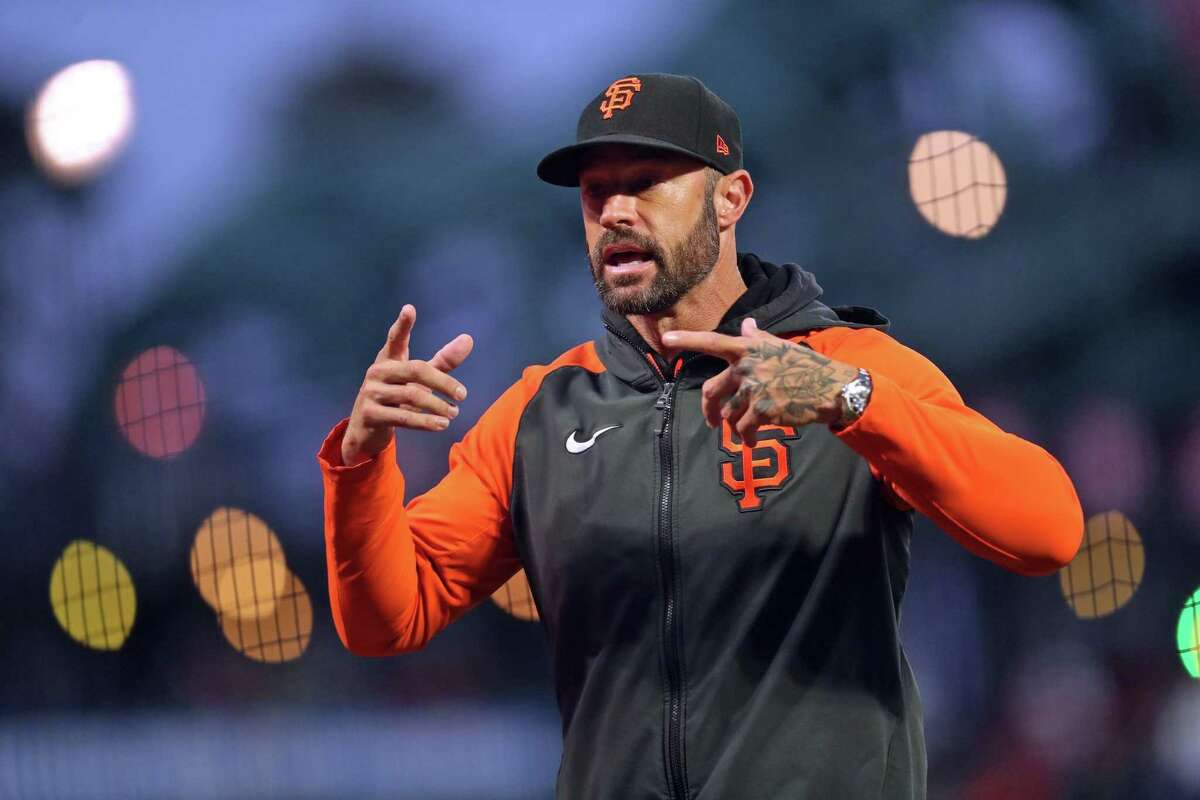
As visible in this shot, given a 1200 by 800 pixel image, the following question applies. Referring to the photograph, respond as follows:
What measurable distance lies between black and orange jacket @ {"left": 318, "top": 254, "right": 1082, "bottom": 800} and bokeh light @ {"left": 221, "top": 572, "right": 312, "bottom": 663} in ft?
5.77

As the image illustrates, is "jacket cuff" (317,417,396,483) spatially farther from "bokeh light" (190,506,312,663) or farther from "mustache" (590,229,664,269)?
"bokeh light" (190,506,312,663)

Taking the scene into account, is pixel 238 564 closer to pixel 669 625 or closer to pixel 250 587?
pixel 250 587

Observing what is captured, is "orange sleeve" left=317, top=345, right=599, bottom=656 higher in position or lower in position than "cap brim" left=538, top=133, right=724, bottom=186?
lower

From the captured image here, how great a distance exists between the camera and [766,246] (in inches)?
148

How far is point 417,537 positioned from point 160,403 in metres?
1.90

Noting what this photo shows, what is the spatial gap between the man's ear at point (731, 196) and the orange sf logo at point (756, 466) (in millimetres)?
411

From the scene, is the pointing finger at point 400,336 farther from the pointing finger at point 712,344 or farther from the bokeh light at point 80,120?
the bokeh light at point 80,120

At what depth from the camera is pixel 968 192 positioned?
3736 millimetres

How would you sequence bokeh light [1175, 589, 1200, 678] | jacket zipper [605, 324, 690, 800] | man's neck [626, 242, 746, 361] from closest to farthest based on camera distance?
jacket zipper [605, 324, 690, 800], man's neck [626, 242, 746, 361], bokeh light [1175, 589, 1200, 678]

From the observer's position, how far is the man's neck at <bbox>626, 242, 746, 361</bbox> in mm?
2275

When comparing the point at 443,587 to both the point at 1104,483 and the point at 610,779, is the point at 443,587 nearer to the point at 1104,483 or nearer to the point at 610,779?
the point at 610,779

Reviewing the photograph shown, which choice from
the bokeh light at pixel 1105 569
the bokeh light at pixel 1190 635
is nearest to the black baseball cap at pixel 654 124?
the bokeh light at pixel 1105 569

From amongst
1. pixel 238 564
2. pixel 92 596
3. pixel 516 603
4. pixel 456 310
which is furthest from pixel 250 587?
pixel 456 310

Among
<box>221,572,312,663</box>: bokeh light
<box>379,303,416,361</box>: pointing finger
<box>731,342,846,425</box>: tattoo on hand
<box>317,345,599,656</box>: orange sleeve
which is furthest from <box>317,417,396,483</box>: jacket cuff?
<box>221,572,312,663</box>: bokeh light
